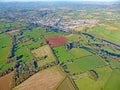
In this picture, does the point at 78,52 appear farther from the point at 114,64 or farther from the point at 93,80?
the point at 93,80

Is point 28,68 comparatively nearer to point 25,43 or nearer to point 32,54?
point 32,54

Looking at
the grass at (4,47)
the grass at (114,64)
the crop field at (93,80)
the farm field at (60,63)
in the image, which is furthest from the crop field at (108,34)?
the grass at (4,47)

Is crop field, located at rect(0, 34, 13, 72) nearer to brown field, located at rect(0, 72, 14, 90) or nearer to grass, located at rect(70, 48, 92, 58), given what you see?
brown field, located at rect(0, 72, 14, 90)

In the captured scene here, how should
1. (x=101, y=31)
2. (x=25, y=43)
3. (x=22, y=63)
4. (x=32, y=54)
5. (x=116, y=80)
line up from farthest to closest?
1. (x=101, y=31)
2. (x=25, y=43)
3. (x=32, y=54)
4. (x=22, y=63)
5. (x=116, y=80)

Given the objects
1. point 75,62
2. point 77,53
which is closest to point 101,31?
point 77,53

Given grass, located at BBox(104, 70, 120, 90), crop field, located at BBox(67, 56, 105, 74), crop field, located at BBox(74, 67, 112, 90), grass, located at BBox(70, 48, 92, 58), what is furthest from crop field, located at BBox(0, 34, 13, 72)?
grass, located at BBox(104, 70, 120, 90)

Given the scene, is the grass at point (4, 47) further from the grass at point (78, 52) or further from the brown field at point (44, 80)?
the grass at point (78, 52)
